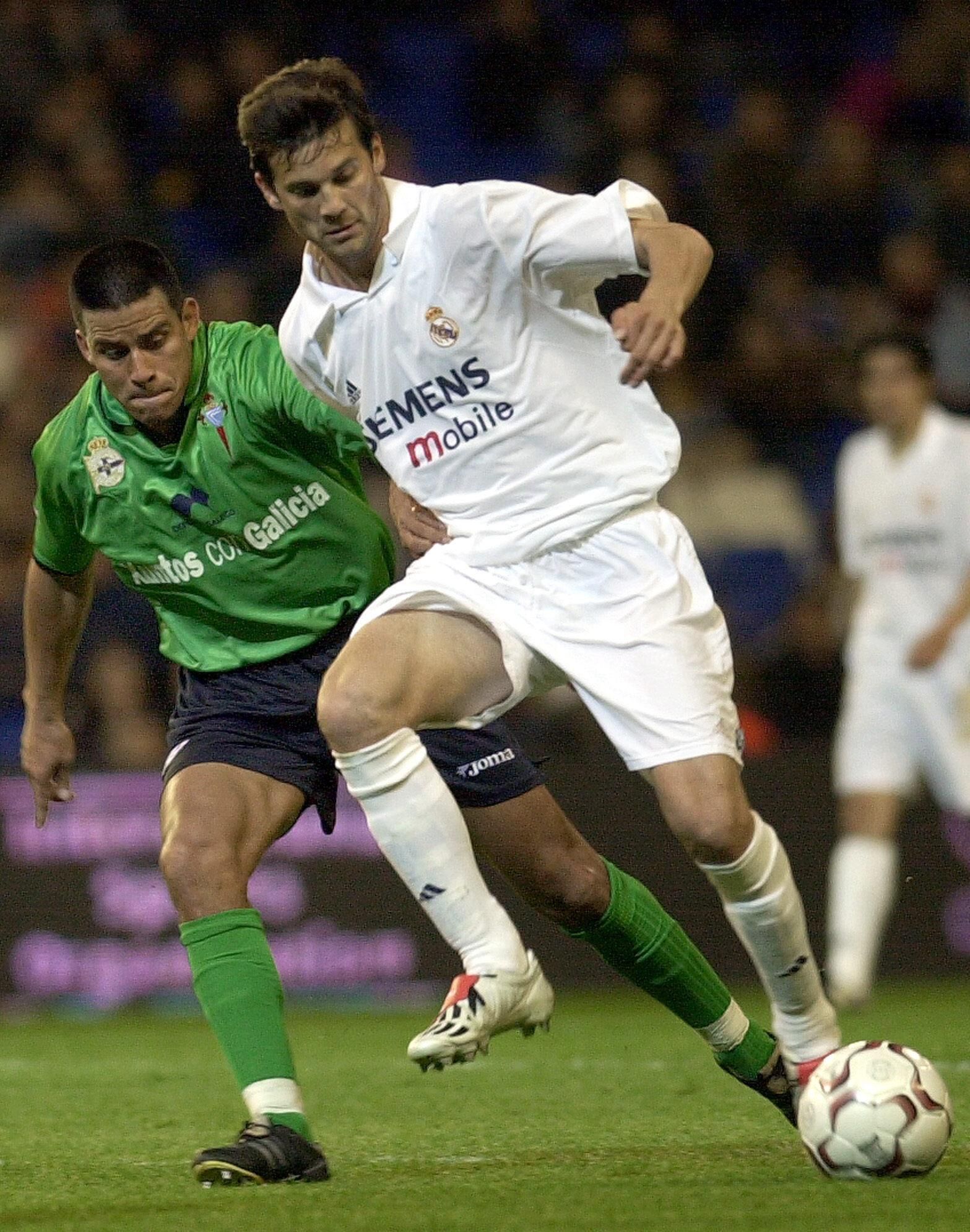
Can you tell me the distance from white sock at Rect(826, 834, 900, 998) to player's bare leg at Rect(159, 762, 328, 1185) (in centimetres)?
380

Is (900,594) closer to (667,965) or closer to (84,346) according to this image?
(667,965)

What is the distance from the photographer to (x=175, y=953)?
8281mm

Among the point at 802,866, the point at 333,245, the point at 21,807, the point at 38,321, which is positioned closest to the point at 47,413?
the point at 38,321

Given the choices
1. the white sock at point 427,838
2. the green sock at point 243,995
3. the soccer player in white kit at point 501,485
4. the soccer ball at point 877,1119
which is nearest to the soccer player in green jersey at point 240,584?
the green sock at point 243,995

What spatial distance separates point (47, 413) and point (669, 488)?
8.86ft

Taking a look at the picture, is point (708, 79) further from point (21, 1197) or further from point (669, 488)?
point (21, 1197)

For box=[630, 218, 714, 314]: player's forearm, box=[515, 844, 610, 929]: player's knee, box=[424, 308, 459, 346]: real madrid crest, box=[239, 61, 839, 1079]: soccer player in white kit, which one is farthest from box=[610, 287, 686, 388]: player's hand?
box=[515, 844, 610, 929]: player's knee

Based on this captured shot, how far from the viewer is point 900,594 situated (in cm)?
802

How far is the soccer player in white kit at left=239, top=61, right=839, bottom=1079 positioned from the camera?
4008 mm

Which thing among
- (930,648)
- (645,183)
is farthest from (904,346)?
(645,183)

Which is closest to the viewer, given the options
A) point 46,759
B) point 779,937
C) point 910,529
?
point 779,937

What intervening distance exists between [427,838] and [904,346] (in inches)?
179

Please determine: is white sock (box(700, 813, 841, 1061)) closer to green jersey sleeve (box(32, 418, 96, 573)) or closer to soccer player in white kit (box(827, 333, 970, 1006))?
green jersey sleeve (box(32, 418, 96, 573))

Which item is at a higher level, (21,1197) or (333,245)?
(333,245)
